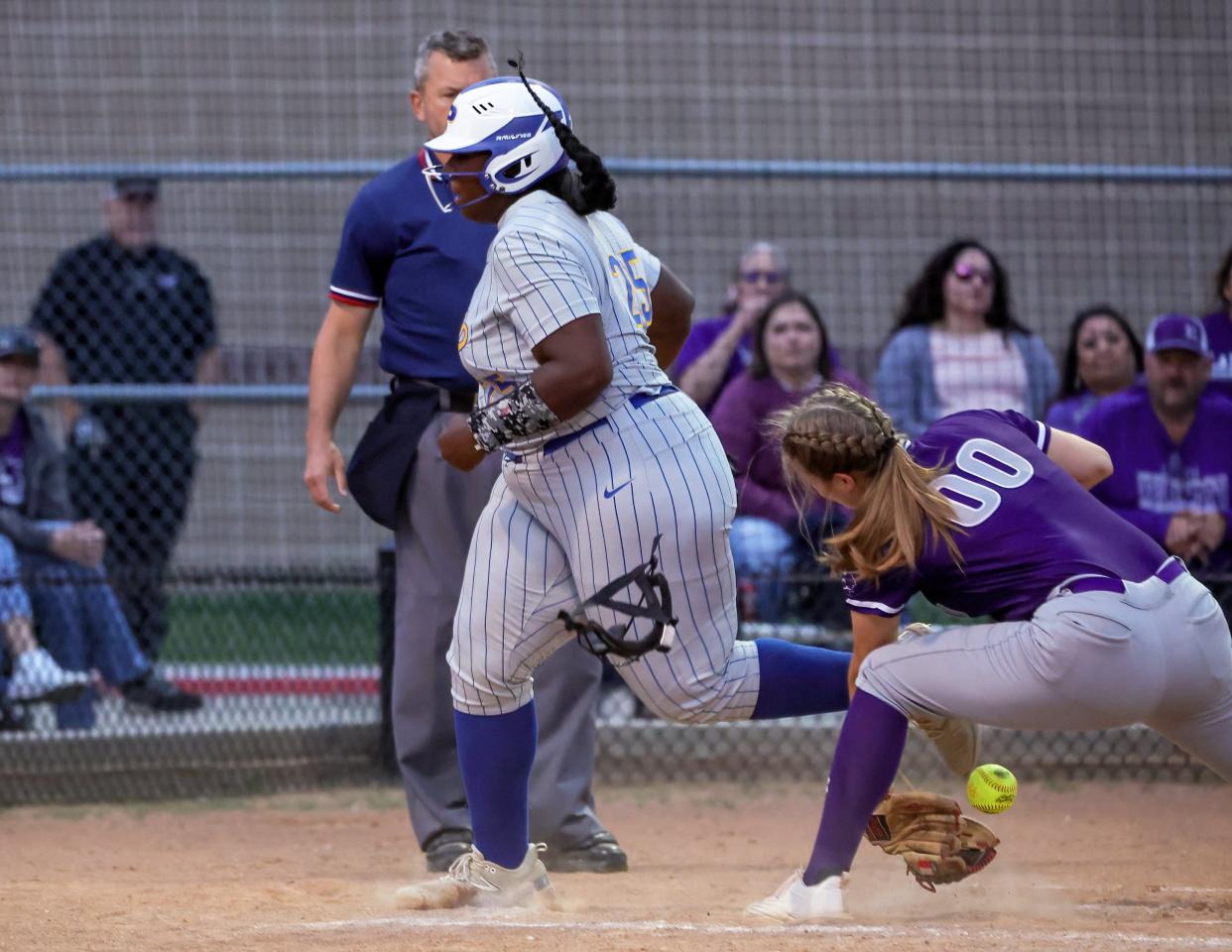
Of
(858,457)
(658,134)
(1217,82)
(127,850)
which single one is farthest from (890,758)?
(658,134)

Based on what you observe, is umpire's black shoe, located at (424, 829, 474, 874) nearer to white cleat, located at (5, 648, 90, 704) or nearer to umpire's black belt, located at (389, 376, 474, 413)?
umpire's black belt, located at (389, 376, 474, 413)

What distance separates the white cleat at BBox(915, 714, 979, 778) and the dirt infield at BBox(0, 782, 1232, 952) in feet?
1.08

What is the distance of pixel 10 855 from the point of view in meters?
4.96

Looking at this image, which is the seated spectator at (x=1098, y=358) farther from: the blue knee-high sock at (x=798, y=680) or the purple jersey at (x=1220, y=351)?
the blue knee-high sock at (x=798, y=680)

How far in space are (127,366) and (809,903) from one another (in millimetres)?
4209

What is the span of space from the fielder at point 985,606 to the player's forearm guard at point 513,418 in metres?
0.52

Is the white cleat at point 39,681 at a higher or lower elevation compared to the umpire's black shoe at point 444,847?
higher

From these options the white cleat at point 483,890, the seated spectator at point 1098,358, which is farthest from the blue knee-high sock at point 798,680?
the seated spectator at point 1098,358

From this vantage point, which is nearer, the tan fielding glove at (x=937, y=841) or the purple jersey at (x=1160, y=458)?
the tan fielding glove at (x=937, y=841)

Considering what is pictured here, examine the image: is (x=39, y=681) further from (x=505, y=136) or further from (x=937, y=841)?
(x=937, y=841)

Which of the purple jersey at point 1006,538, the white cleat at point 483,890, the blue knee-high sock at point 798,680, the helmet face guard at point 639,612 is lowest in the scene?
the white cleat at point 483,890

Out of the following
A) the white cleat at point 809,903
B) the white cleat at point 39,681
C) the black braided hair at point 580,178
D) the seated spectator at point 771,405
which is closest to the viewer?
the white cleat at point 809,903

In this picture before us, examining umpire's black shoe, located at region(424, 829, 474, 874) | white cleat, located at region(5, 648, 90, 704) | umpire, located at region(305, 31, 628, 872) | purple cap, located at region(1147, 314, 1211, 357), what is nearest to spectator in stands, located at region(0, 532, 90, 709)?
white cleat, located at region(5, 648, 90, 704)

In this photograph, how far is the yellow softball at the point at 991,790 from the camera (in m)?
3.93
